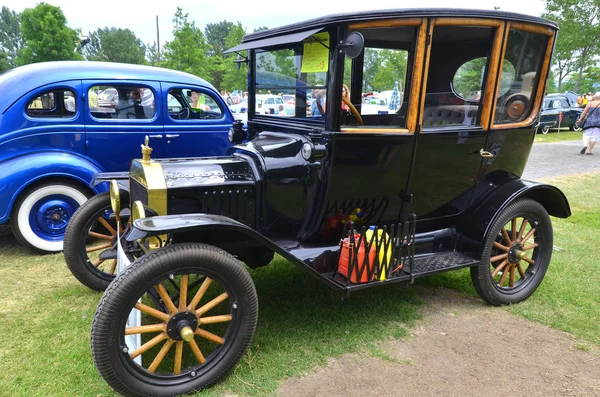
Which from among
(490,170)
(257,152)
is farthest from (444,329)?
(257,152)

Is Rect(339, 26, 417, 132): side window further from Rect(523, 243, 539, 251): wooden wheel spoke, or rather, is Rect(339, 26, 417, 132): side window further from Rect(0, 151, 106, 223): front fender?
Rect(0, 151, 106, 223): front fender

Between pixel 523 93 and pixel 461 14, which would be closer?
pixel 461 14

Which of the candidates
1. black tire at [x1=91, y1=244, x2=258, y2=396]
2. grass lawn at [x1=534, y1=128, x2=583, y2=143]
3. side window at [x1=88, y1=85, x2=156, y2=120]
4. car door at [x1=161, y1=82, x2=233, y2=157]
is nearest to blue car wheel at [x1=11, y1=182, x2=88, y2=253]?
side window at [x1=88, y1=85, x2=156, y2=120]

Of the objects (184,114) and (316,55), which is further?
(184,114)

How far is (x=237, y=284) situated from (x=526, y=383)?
1761mm

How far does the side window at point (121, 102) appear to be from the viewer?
488 centimetres

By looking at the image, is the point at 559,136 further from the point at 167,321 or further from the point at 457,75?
the point at 167,321

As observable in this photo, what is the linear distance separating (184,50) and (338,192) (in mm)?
19989

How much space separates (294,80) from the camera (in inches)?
122

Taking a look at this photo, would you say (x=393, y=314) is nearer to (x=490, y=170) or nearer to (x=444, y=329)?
(x=444, y=329)

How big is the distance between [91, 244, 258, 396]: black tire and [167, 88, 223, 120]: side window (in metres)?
3.61

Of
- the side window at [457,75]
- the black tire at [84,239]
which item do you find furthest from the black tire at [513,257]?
the black tire at [84,239]

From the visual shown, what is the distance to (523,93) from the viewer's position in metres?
3.31

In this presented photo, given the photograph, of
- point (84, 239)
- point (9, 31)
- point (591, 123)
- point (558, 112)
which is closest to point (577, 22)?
point (558, 112)
